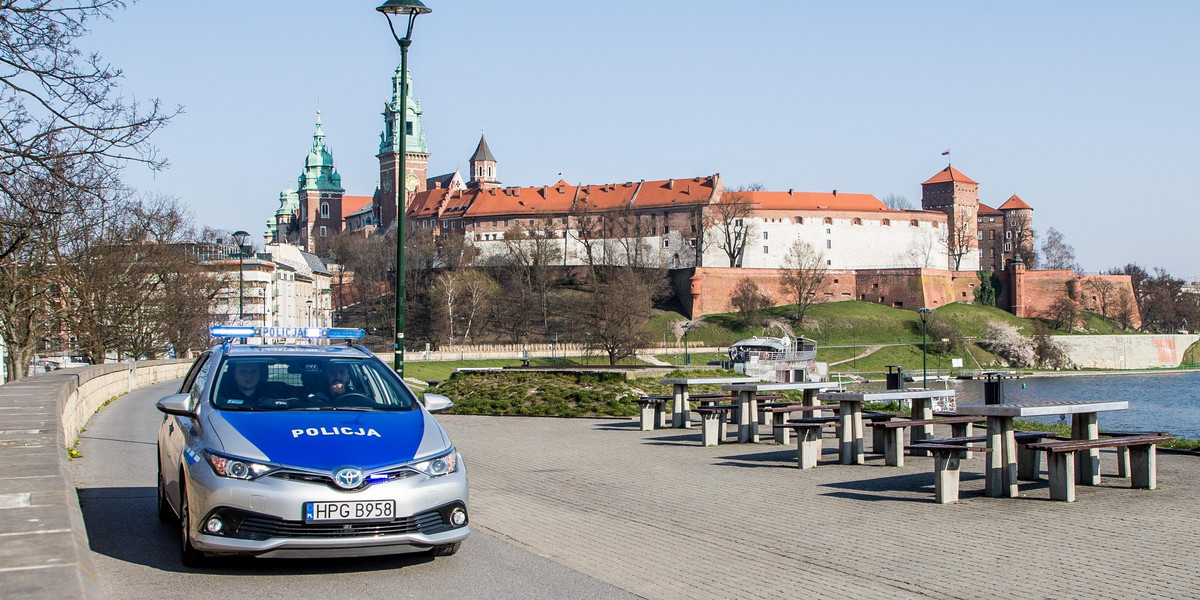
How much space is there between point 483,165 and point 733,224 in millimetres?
59631

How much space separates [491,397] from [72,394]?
9.09 meters

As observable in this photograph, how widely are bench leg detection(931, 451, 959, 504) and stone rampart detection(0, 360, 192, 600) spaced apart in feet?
22.9

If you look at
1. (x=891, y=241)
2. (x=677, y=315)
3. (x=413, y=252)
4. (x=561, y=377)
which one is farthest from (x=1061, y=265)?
(x=561, y=377)

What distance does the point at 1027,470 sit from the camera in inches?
462

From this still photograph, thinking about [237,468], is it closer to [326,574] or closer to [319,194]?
[326,574]

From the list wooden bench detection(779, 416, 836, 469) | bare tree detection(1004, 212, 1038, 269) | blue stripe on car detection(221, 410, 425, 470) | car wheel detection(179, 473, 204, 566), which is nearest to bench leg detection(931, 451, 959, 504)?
wooden bench detection(779, 416, 836, 469)

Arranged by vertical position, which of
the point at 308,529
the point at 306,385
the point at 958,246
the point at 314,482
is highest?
the point at 958,246

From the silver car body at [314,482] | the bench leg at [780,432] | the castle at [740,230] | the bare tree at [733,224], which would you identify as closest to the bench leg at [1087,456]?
the bench leg at [780,432]

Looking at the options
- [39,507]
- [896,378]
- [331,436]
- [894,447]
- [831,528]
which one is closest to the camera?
[39,507]

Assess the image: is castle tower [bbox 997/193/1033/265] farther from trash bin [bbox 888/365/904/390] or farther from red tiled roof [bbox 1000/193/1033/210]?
trash bin [bbox 888/365/904/390]

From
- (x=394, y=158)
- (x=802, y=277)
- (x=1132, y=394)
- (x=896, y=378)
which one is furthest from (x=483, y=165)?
(x=896, y=378)

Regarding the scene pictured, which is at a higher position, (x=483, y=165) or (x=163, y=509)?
(x=483, y=165)

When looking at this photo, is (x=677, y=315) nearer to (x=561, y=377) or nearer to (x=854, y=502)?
(x=561, y=377)

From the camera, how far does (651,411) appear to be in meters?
18.2
